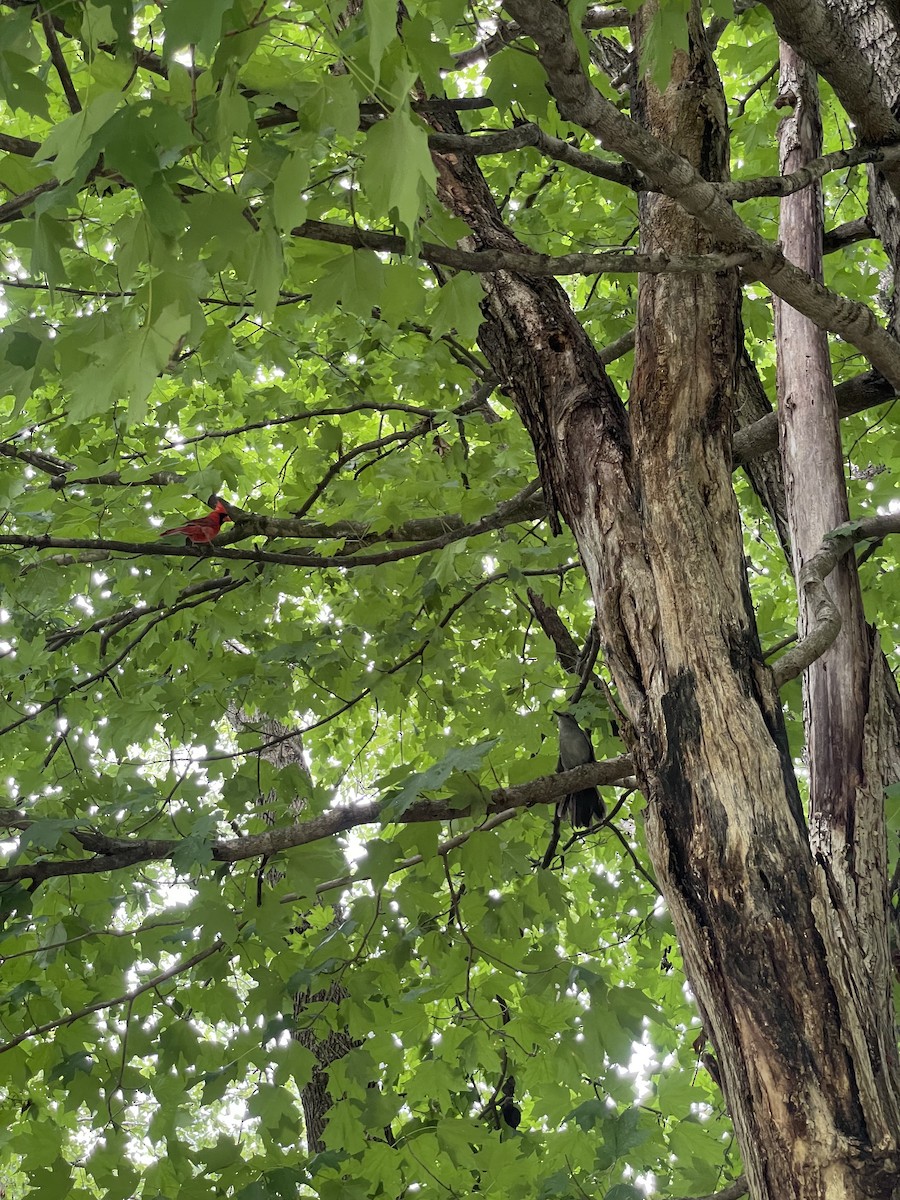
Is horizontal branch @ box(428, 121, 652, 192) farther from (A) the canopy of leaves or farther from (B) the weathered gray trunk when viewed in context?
(B) the weathered gray trunk

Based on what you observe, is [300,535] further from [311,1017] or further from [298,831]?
[311,1017]

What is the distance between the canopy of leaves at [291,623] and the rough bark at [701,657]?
0.34m

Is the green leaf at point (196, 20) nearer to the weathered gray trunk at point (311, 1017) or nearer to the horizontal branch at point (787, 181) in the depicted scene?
the horizontal branch at point (787, 181)

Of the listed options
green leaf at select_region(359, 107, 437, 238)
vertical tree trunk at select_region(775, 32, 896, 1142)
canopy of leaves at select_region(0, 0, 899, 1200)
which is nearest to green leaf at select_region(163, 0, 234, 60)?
canopy of leaves at select_region(0, 0, 899, 1200)

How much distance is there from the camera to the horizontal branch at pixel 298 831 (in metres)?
2.11

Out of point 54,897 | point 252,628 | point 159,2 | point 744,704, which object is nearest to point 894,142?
point 744,704

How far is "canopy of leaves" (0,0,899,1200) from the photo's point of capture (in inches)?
54.2

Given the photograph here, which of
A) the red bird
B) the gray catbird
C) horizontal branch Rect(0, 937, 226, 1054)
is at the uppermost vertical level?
the red bird

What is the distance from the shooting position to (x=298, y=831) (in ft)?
7.62

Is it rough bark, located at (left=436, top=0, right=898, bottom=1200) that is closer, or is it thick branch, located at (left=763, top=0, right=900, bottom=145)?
rough bark, located at (left=436, top=0, right=898, bottom=1200)

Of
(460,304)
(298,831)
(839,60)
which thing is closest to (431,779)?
(298,831)

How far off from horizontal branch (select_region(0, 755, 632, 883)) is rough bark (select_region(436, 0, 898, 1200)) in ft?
1.12

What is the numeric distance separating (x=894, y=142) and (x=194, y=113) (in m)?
1.95

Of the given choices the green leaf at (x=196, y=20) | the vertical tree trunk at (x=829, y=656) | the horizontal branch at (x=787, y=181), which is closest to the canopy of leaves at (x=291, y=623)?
the green leaf at (x=196, y=20)
